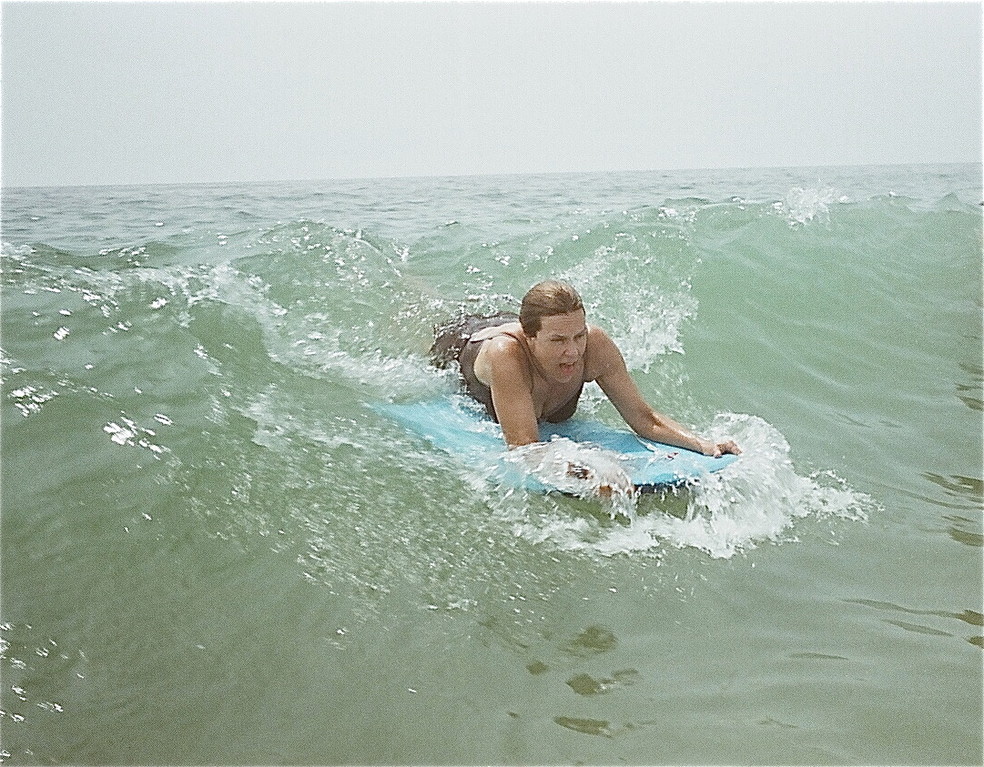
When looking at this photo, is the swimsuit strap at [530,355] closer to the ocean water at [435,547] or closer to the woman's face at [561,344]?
the woman's face at [561,344]

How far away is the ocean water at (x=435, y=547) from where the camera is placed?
2393 mm

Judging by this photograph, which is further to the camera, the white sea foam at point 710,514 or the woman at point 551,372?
the woman at point 551,372

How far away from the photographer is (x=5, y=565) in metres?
3.16

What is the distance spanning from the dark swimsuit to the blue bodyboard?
0.05 m

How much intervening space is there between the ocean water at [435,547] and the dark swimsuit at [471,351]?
0.58 ft

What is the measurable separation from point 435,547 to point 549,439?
3.26 feet

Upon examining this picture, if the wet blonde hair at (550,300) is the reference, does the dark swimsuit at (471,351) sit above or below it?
below

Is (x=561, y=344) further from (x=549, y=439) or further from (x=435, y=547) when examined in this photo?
(x=435, y=547)

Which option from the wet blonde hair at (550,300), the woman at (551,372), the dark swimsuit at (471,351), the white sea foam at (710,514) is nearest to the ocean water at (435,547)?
the white sea foam at (710,514)

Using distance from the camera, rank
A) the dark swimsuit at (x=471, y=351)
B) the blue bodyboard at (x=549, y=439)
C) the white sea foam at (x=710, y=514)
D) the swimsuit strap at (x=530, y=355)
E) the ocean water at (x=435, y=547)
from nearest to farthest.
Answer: the ocean water at (x=435, y=547)
the white sea foam at (x=710, y=514)
the blue bodyboard at (x=549, y=439)
the swimsuit strap at (x=530, y=355)
the dark swimsuit at (x=471, y=351)

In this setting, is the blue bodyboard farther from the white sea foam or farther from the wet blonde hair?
the wet blonde hair

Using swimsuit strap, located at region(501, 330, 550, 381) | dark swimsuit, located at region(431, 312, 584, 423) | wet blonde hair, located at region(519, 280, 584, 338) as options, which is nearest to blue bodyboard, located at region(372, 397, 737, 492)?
dark swimsuit, located at region(431, 312, 584, 423)

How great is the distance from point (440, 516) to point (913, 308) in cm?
537

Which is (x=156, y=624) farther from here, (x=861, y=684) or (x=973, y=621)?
(x=973, y=621)
